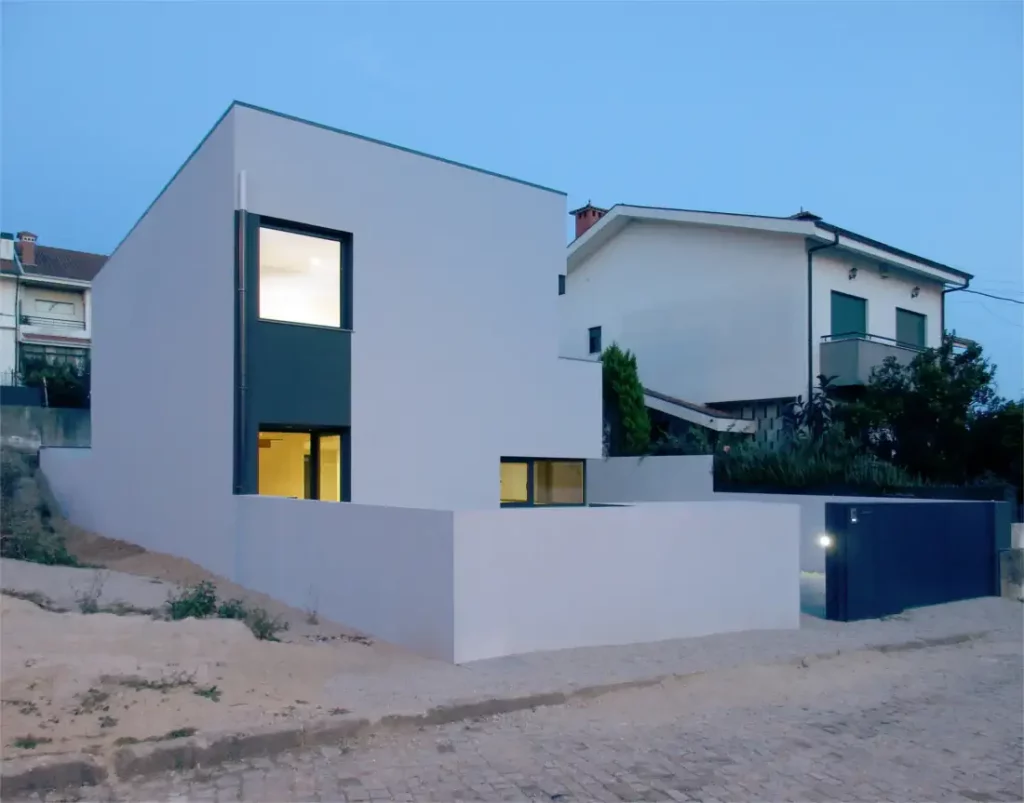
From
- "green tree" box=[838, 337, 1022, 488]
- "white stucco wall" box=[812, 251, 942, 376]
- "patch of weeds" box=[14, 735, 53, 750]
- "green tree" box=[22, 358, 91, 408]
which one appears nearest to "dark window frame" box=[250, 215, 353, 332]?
"patch of weeds" box=[14, 735, 53, 750]

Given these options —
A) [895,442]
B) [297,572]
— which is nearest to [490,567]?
[297,572]

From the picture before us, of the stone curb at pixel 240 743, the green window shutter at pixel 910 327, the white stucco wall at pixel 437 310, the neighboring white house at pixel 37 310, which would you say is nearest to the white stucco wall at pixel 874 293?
the green window shutter at pixel 910 327

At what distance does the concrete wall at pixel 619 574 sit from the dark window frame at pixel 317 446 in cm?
490

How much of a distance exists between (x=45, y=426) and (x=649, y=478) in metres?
15.7

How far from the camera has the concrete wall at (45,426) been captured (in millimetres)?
21828

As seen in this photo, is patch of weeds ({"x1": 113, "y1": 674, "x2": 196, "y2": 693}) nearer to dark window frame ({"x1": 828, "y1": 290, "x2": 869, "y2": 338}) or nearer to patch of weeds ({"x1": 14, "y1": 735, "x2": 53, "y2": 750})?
patch of weeds ({"x1": 14, "y1": 735, "x2": 53, "y2": 750})

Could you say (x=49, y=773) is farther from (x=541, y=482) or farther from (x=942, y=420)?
(x=942, y=420)

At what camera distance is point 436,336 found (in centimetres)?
1357

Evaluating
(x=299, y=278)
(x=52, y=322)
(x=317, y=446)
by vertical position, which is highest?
(x=52, y=322)

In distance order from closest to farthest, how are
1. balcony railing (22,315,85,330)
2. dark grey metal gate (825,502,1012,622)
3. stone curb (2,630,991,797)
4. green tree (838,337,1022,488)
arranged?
1. stone curb (2,630,991,797)
2. dark grey metal gate (825,502,1012,622)
3. green tree (838,337,1022,488)
4. balcony railing (22,315,85,330)

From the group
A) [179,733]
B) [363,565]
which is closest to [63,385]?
[363,565]

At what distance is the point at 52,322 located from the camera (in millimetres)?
38312

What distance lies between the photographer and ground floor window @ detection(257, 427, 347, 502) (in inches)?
Result: 494

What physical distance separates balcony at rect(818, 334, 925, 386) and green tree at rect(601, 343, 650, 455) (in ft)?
14.5
